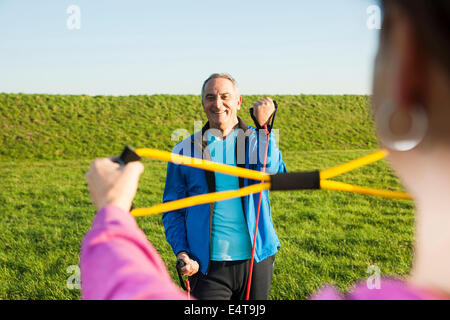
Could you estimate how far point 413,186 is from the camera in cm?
59

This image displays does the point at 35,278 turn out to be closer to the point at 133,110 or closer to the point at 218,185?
the point at 218,185

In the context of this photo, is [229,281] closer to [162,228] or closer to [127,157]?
[127,157]

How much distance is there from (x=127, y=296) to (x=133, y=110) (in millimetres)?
30920

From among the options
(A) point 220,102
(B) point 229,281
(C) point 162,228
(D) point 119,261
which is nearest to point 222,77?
(A) point 220,102

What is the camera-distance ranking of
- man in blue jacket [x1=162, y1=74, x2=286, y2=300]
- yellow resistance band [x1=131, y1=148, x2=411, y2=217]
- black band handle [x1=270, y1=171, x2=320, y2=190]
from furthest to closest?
1. man in blue jacket [x1=162, y1=74, x2=286, y2=300]
2. black band handle [x1=270, y1=171, x2=320, y2=190]
3. yellow resistance band [x1=131, y1=148, x2=411, y2=217]

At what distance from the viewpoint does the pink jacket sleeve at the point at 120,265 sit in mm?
681

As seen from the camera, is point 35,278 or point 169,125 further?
point 169,125

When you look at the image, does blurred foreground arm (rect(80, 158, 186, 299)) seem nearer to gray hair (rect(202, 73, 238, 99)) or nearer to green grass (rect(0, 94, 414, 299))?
gray hair (rect(202, 73, 238, 99))

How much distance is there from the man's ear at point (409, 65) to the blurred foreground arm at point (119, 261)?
0.52 metres

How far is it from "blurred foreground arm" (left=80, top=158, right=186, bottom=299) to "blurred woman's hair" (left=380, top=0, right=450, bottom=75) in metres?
0.58

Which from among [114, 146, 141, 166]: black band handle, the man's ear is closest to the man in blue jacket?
[114, 146, 141, 166]: black band handle

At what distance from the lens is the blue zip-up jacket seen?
2.88 meters

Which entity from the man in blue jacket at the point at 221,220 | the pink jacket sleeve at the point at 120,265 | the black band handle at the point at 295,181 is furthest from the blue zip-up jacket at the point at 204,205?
the pink jacket sleeve at the point at 120,265
